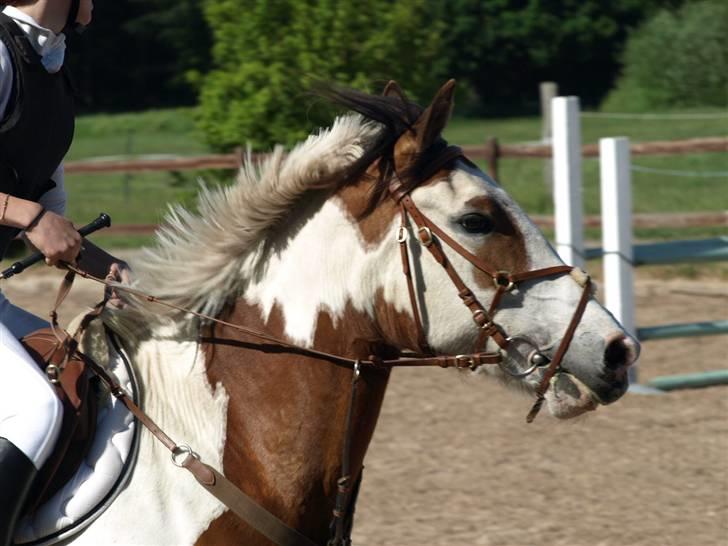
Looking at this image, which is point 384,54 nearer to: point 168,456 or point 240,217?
point 240,217

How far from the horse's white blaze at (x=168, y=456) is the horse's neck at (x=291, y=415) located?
0.13 ft

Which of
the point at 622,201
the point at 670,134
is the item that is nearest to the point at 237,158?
the point at 622,201

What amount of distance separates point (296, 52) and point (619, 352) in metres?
10.3

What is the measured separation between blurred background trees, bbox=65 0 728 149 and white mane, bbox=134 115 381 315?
0.26 metres

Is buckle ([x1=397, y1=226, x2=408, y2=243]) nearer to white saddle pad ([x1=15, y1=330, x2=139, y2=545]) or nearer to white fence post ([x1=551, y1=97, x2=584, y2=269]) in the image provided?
white saddle pad ([x1=15, y1=330, x2=139, y2=545])

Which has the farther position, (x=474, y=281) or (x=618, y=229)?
(x=618, y=229)

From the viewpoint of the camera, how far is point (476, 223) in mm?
2910

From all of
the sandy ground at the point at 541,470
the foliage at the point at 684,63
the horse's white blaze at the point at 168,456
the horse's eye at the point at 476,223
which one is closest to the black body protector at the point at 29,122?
the horse's white blaze at the point at 168,456

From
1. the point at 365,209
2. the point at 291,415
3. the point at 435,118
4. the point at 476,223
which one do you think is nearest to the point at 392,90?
the point at 435,118

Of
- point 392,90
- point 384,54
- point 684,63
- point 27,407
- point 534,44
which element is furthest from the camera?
point 534,44

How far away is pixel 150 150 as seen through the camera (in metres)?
33.3

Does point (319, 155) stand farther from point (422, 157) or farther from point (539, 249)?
point (539, 249)

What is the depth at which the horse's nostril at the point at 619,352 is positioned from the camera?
9.27 ft

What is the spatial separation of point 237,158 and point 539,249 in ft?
32.9
